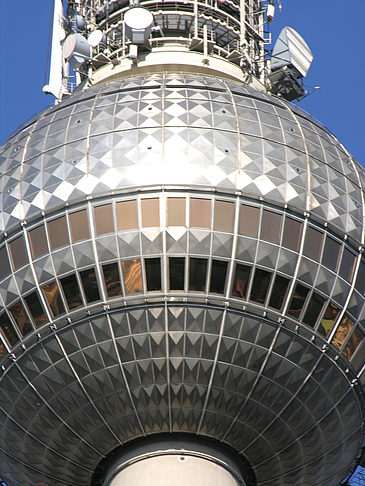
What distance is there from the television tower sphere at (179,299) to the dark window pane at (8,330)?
0.15 ft

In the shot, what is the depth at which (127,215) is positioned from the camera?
3291 cm

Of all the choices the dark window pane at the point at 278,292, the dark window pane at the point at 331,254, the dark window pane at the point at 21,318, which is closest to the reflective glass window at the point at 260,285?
the dark window pane at the point at 278,292

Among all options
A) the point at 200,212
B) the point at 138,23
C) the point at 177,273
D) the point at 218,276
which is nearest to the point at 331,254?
the point at 218,276

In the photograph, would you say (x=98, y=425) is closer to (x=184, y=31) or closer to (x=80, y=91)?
(x=80, y=91)

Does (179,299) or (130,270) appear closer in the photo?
(179,299)

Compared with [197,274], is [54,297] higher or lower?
lower

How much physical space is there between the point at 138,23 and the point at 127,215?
30.6 feet

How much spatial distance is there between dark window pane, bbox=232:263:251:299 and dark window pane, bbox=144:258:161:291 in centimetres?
216

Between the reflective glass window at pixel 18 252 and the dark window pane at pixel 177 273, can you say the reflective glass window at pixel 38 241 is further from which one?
the dark window pane at pixel 177 273

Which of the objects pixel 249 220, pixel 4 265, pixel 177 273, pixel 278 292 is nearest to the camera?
pixel 177 273

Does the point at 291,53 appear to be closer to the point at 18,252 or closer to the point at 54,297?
the point at 18,252

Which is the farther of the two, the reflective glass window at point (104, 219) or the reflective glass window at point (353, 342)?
the reflective glass window at point (353, 342)

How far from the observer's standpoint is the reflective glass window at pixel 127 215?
3275cm

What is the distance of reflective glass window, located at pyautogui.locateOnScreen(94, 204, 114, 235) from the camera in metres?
32.8
